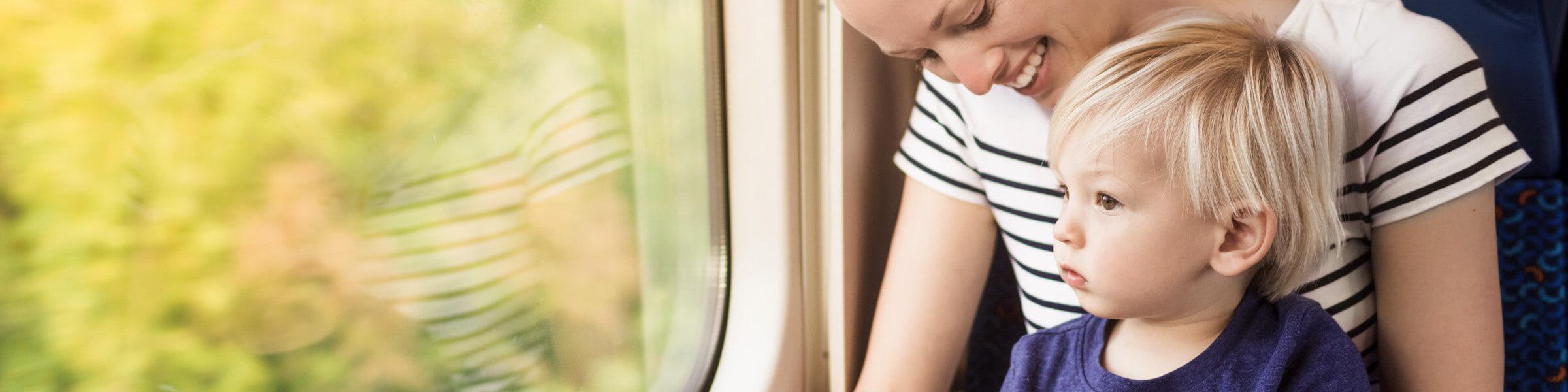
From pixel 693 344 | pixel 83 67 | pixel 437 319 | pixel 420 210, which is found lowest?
pixel 693 344

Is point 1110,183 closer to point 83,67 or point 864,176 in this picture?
point 864,176

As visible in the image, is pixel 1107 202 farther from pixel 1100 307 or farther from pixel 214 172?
pixel 214 172

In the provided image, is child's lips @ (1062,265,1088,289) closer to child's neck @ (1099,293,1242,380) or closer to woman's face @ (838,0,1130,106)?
child's neck @ (1099,293,1242,380)

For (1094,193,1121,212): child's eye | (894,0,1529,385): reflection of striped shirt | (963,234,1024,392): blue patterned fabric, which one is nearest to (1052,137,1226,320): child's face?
(1094,193,1121,212): child's eye

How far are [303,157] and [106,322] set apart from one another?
0.29 metres

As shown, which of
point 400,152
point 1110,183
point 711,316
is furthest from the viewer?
point 711,316

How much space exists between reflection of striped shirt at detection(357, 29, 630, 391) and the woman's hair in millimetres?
820

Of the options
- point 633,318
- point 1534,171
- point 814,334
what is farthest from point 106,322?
point 1534,171

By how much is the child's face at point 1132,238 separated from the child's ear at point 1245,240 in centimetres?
1

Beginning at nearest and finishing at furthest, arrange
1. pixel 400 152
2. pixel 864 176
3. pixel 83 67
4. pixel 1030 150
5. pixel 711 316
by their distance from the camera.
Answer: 1. pixel 83 67
2. pixel 1030 150
3. pixel 400 152
4. pixel 864 176
5. pixel 711 316

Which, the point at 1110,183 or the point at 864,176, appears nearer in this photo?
the point at 1110,183

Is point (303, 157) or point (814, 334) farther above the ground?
point (303, 157)

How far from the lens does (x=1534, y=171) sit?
3.97ft

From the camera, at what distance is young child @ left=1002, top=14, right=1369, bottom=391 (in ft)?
2.74
